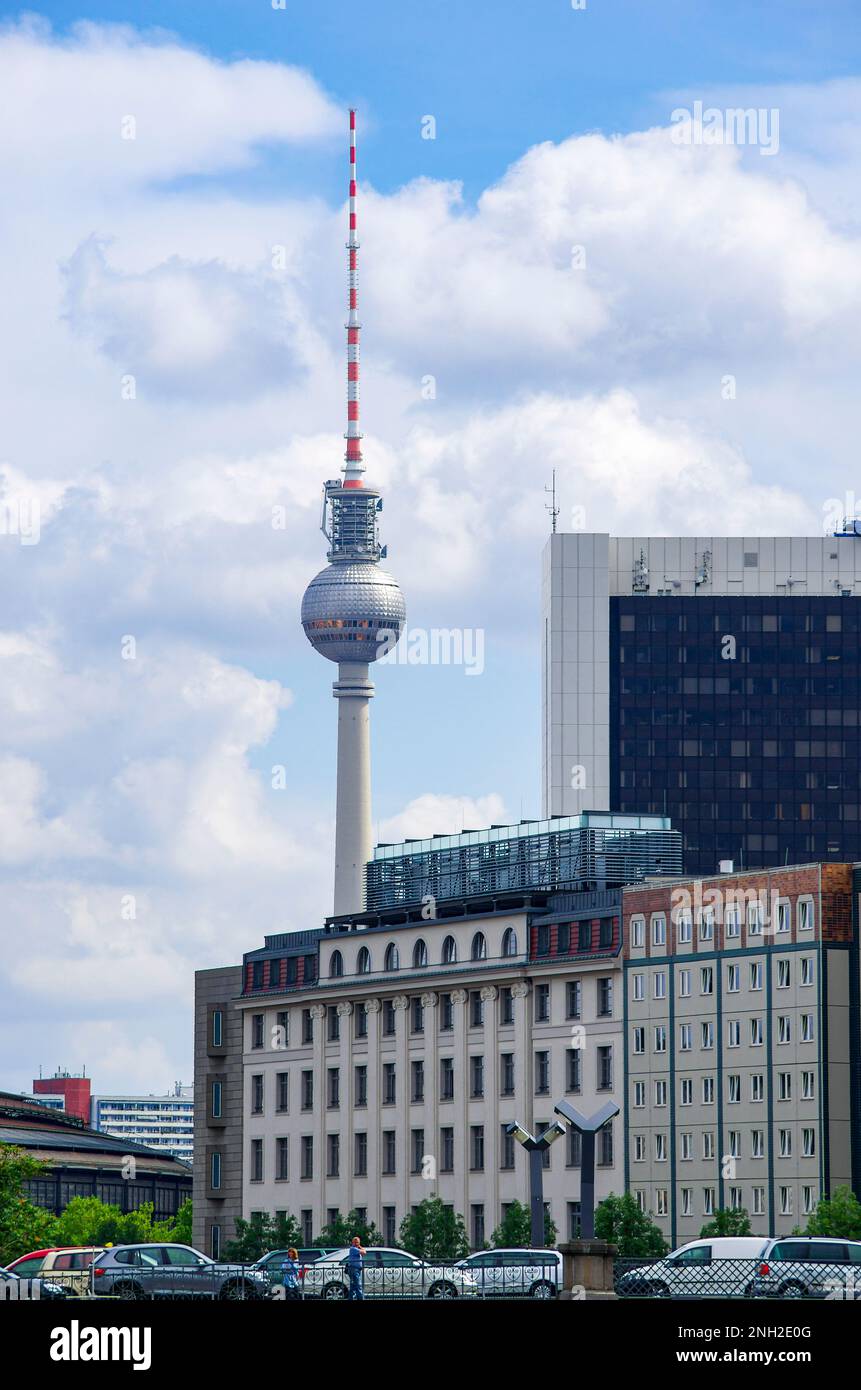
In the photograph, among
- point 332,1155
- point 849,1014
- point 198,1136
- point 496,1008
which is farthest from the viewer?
point 198,1136

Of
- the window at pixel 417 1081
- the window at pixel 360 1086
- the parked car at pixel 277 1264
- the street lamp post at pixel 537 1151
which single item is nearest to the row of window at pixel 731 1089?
the window at pixel 417 1081

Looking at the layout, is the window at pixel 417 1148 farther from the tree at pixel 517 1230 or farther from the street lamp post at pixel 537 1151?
the street lamp post at pixel 537 1151

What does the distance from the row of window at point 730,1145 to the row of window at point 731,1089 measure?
174 cm

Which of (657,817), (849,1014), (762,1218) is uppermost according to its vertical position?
(657,817)

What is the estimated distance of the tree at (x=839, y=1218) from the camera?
121 m

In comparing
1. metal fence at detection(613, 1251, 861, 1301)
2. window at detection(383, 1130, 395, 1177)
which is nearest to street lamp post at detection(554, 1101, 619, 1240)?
metal fence at detection(613, 1251, 861, 1301)

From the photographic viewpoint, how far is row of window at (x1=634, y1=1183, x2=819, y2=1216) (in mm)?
137375

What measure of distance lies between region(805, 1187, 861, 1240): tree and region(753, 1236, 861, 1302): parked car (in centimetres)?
4800

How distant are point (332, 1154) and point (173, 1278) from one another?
10730cm

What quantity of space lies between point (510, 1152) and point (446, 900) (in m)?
19.3

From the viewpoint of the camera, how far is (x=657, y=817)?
169750 mm
